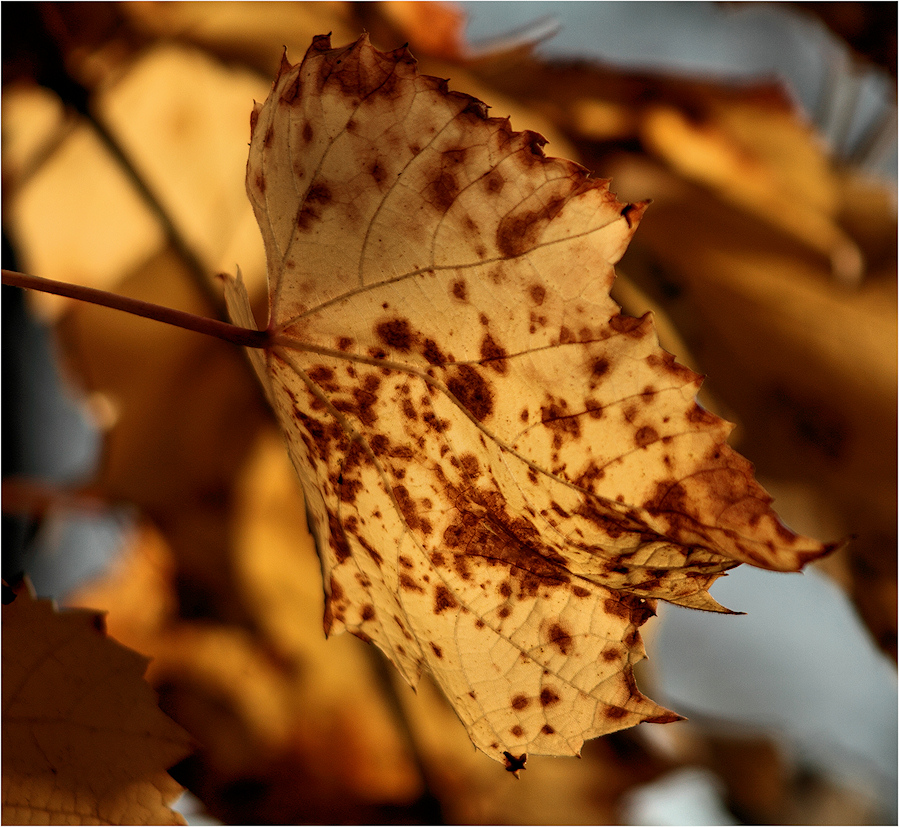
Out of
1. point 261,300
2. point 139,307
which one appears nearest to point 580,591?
point 139,307

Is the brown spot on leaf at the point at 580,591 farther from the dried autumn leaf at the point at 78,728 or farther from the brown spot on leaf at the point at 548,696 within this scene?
the dried autumn leaf at the point at 78,728

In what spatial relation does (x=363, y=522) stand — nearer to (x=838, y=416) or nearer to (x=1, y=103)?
(x=838, y=416)

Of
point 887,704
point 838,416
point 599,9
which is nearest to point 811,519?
point 838,416

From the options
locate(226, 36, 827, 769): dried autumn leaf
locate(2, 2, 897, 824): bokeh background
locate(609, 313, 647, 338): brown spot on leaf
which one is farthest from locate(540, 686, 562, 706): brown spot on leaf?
locate(2, 2, 897, 824): bokeh background

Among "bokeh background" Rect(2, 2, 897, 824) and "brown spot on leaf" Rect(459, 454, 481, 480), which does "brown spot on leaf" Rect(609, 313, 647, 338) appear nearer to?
"brown spot on leaf" Rect(459, 454, 481, 480)

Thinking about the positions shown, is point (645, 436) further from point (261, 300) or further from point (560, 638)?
point (261, 300)

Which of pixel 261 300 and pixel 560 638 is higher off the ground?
pixel 261 300

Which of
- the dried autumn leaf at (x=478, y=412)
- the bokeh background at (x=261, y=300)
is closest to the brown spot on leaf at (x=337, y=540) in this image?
the dried autumn leaf at (x=478, y=412)
